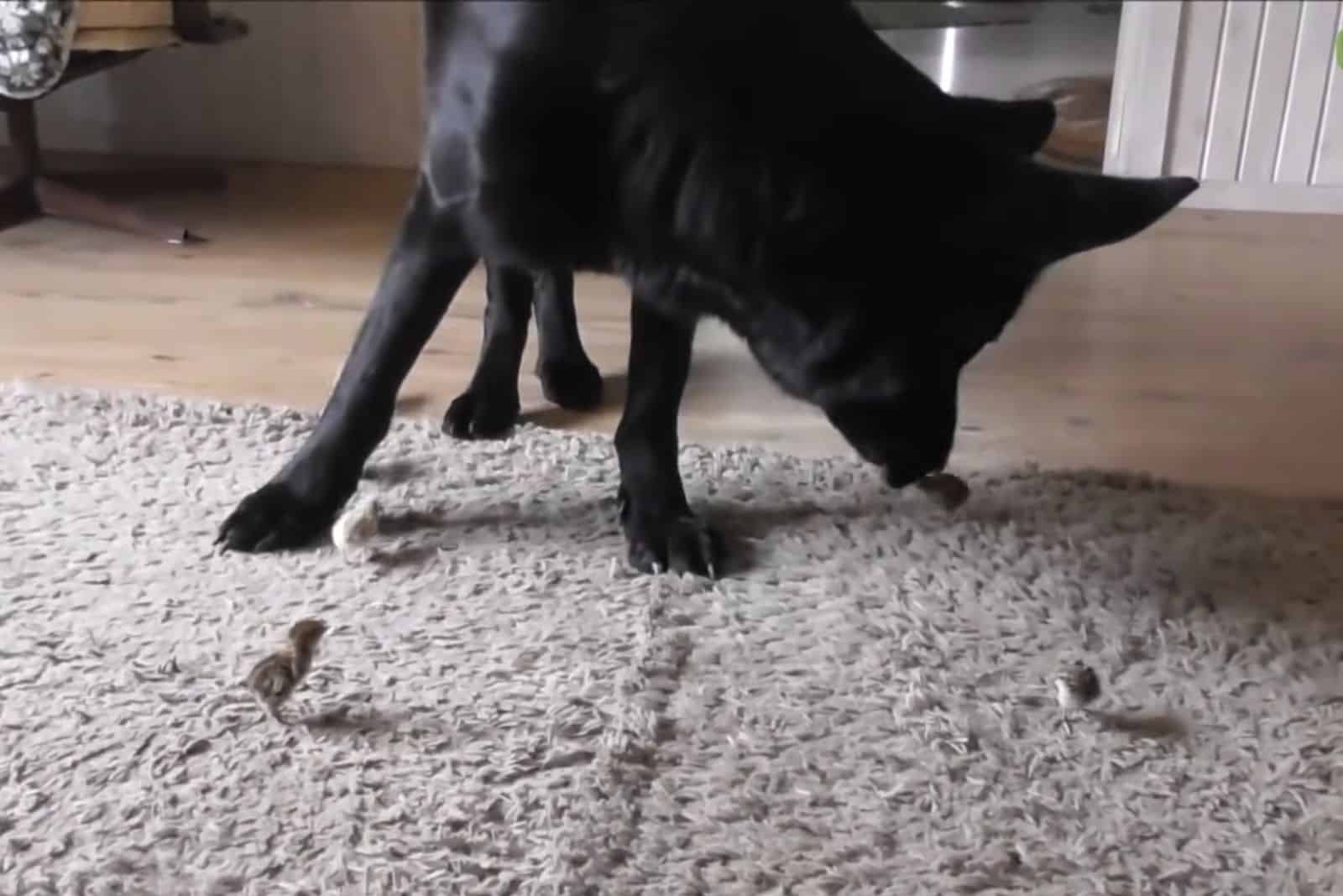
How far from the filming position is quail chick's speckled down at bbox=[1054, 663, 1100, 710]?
3.47ft

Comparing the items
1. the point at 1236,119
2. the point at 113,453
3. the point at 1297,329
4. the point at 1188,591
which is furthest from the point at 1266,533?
the point at 1236,119

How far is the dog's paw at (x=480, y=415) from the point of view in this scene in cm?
148

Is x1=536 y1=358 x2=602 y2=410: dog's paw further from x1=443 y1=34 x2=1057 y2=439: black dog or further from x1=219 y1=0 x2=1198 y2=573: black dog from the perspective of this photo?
x1=219 y1=0 x2=1198 y2=573: black dog

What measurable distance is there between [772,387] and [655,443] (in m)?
0.17

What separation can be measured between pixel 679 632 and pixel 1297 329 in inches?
46.1

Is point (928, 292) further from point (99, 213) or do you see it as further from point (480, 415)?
point (99, 213)

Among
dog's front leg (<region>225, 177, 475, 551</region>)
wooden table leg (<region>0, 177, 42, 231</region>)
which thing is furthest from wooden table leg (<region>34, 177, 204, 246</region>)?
dog's front leg (<region>225, 177, 475, 551</region>)

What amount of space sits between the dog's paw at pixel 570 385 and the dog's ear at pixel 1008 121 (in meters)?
0.60

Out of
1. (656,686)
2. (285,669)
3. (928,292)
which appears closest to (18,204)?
(285,669)

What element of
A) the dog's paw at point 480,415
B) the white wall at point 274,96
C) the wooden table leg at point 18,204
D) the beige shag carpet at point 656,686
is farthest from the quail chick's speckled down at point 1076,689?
the white wall at point 274,96

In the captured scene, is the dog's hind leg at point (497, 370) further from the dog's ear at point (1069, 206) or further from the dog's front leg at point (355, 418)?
the dog's ear at point (1069, 206)

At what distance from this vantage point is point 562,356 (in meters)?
1.59

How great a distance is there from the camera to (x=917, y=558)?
1.27 m

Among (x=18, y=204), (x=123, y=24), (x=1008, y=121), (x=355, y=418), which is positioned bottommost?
(x=18, y=204)
